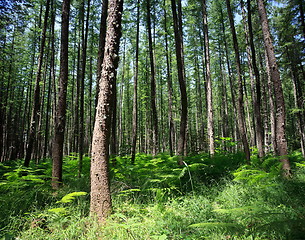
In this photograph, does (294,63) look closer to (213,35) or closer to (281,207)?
(213,35)

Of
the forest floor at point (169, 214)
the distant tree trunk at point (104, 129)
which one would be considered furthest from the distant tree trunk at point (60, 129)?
the distant tree trunk at point (104, 129)

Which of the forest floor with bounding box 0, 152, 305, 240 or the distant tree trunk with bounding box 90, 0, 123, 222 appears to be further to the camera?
the distant tree trunk with bounding box 90, 0, 123, 222

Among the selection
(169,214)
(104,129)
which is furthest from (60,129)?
(169,214)

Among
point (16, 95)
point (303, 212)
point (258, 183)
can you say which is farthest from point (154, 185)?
point (16, 95)

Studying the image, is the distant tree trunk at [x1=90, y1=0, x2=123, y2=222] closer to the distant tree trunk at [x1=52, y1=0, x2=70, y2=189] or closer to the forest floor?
the forest floor

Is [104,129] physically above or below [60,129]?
below

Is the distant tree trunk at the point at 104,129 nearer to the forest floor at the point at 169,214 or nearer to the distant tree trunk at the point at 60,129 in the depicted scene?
the forest floor at the point at 169,214

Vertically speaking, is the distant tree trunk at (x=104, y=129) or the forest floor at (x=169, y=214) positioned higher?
the distant tree trunk at (x=104, y=129)

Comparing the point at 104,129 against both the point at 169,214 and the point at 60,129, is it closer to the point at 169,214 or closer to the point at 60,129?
the point at 169,214

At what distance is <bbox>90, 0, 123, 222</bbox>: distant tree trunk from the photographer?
344cm

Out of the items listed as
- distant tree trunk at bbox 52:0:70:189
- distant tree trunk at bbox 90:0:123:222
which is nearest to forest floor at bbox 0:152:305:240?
distant tree trunk at bbox 90:0:123:222

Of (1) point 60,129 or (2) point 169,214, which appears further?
(1) point 60,129

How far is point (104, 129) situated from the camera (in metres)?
3.62

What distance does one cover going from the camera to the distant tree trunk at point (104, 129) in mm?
3438
